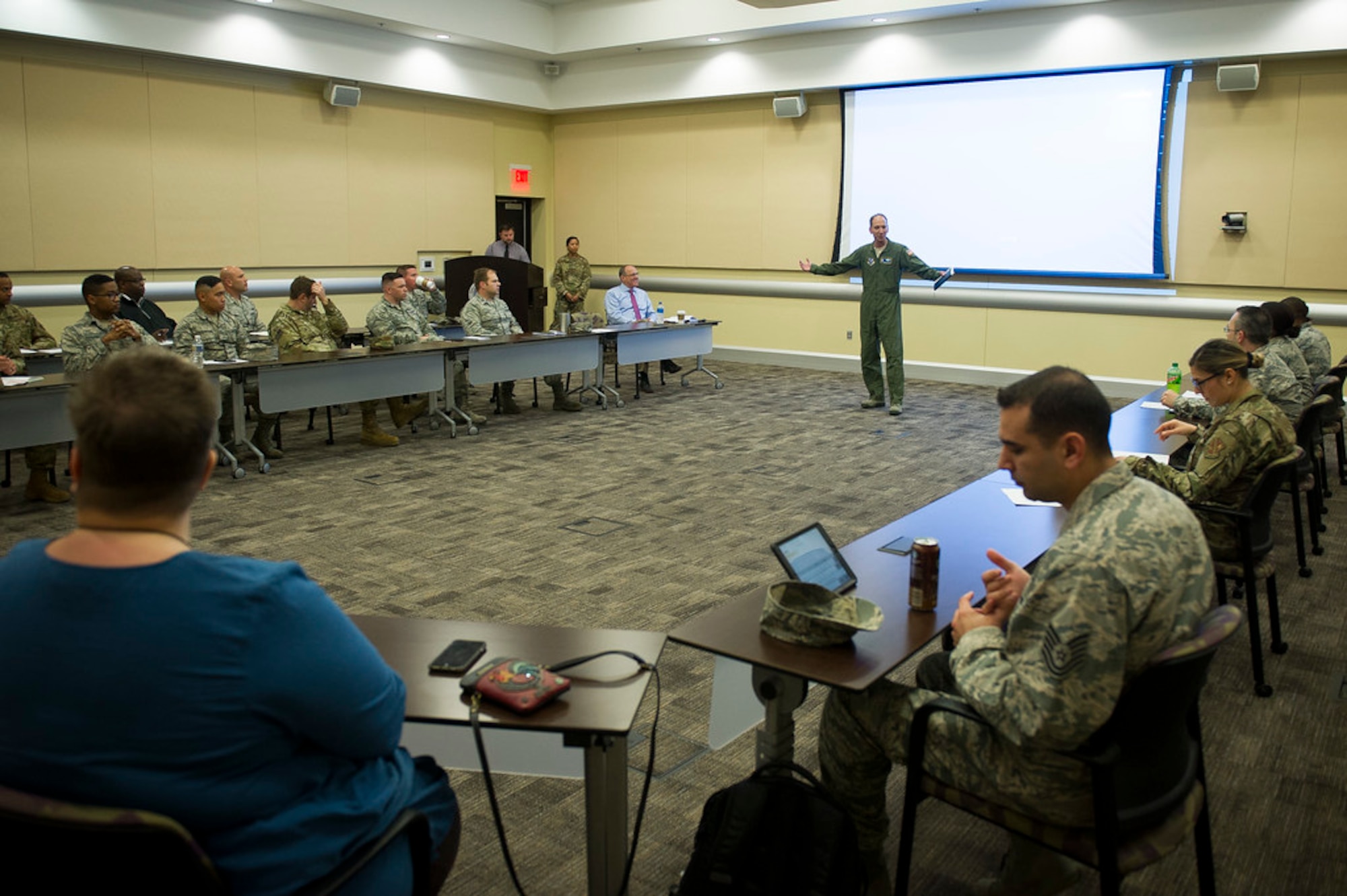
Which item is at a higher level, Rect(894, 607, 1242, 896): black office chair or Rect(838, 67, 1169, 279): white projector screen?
Rect(838, 67, 1169, 279): white projector screen

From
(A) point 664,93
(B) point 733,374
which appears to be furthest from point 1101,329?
(A) point 664,93

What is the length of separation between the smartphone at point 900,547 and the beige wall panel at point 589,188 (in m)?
11.1

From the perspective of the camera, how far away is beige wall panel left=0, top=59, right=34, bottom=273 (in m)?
8.70

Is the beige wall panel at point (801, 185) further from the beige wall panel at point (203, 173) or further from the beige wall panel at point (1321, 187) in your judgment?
the beige wall panel at point (203, 173)

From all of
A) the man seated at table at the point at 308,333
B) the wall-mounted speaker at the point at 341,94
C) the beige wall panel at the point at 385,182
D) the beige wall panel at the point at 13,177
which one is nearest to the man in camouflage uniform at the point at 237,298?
the man seated at table at the point at 308,333

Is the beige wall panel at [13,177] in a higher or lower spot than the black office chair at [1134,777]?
higher

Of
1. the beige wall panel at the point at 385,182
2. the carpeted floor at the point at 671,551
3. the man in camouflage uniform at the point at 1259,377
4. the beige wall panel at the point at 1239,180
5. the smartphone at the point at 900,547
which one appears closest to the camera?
the carpeted floor at the point at 671,551

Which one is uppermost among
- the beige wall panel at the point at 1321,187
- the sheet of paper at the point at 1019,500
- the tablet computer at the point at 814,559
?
the beige wall panel at the point at 1321,187

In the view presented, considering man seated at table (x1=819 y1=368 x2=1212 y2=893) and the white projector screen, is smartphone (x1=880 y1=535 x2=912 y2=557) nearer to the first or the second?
man seated at table (x1=819 y1=368 x2=1212 y2=893)

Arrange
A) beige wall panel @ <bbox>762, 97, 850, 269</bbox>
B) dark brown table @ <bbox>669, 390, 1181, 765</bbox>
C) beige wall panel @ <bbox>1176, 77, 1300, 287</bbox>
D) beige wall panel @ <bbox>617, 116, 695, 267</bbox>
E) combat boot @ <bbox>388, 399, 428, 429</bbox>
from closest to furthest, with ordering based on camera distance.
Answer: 1. dark brown table @ <bbox>669, 390, 1181, 765</bbox>
2. combat boot @ <bbox>388, 399, 428, 429</bbox>
3. beige wall panel @ <bbox>1176, 77, 1300, 287</bbox>
4. beige wall panel @ <bbox>762, 97, 850, 269</bbox>
5. beige wall panel @ <bbox>617, 116, 695, 267</bbox>

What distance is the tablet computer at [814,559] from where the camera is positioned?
233 cm

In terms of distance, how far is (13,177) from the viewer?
347 inches

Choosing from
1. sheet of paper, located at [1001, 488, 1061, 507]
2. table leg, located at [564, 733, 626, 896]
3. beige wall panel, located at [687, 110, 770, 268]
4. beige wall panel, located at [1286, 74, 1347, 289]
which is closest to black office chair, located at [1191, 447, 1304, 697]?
sheet of paper, located at [1001, 488, 1061, 507]

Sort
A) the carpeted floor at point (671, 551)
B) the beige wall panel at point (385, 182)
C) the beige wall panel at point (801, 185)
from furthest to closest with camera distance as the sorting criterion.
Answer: the beige wall panel at point (801, 185)
the beige wall panel at point (385, 182)
the carpeted floor at point (671, 551)
